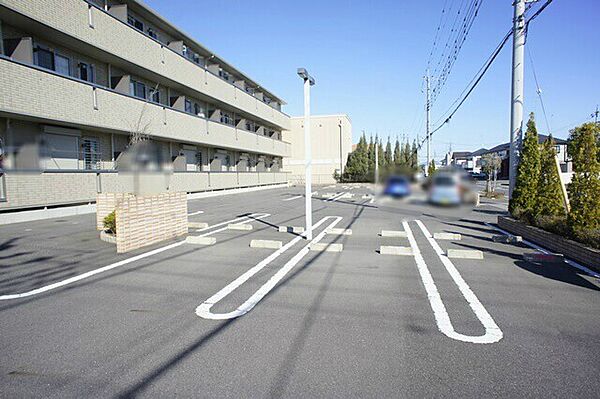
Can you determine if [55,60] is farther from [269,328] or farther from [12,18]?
[269,328]

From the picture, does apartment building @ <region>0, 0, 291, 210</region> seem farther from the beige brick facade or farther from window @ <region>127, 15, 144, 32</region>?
the beige brick facade

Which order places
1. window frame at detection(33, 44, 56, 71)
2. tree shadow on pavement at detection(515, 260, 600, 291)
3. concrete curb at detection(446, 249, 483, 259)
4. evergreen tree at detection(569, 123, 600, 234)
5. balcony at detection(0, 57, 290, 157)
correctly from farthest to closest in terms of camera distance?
window frame at detection(33, 44, 56, 71) → balcony at detection(0, 57, 290, 157) → concrete curb at detection(446, 249, 483, 259) → evergreen tree at detection(569, 123, 600, 234) → tree shadow on pavement at detection(515, 260, 600, 291)

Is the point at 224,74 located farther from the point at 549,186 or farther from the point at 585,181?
the point at 585,181

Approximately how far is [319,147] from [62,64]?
89.9ft

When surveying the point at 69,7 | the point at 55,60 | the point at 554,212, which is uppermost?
the point at 69,7

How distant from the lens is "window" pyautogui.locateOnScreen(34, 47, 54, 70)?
42.0ft

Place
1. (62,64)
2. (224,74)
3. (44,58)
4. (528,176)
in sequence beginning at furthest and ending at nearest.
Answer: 1. (224,74)
2. (62,64)
3. (44,58)
4. (528,176)

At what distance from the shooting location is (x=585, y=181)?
7.55m

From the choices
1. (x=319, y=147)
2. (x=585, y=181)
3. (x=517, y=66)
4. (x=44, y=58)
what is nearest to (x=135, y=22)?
(x=44, y=58)

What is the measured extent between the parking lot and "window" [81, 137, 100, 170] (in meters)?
6.83

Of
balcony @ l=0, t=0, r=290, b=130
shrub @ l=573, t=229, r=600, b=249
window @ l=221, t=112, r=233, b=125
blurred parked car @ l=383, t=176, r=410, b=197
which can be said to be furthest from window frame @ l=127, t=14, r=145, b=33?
blurred parked car @ l=383, t=176, r=410, b=197

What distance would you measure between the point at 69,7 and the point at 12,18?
6.45ft

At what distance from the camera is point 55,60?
13562 millimetres

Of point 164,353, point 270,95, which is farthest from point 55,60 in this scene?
point 270,95
